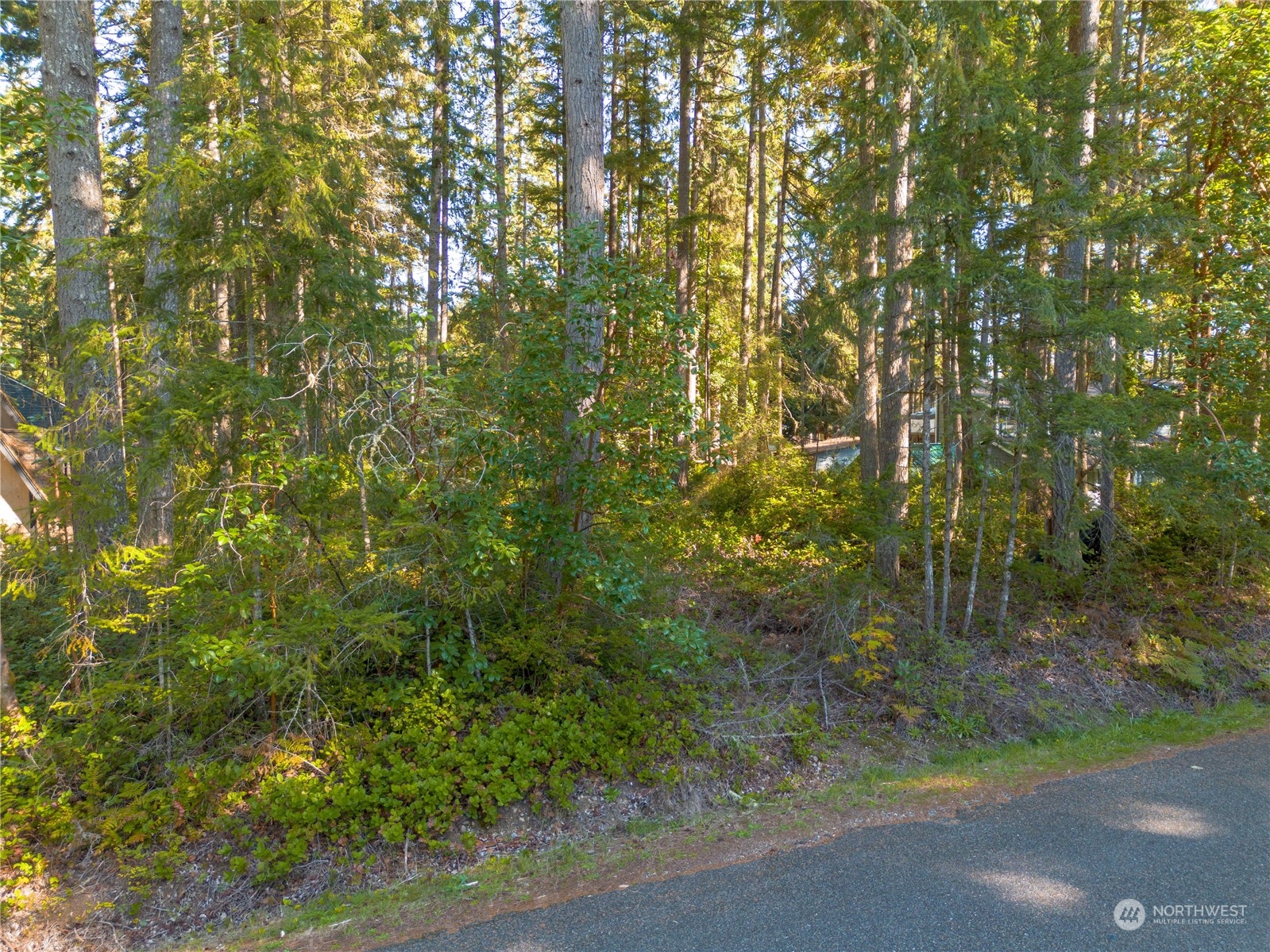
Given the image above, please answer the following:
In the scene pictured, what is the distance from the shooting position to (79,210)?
25.1ft

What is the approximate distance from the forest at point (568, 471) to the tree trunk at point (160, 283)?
0.06 metres

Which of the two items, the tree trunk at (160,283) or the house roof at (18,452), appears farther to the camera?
the house roof at (18,452)

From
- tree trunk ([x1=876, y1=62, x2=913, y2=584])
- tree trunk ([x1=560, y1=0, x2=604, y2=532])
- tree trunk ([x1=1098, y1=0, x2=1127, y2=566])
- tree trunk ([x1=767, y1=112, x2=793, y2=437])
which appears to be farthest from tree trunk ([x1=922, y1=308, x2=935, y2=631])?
tree trunk ([x1=767, y1=112, x2=793, y2=437])

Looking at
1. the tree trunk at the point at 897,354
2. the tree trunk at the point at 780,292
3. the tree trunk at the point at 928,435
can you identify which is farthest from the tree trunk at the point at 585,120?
the tree trunk at the point at 780,292

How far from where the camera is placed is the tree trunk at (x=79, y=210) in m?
5.69

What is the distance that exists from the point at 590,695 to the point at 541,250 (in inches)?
156

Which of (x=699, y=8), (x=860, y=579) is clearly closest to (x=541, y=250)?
(x=860, y=579)

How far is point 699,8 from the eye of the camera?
12.2 metres

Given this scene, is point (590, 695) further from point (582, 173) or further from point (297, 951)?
point (582, 173)

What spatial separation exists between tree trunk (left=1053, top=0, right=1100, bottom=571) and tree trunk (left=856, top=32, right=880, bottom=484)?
1940mm
